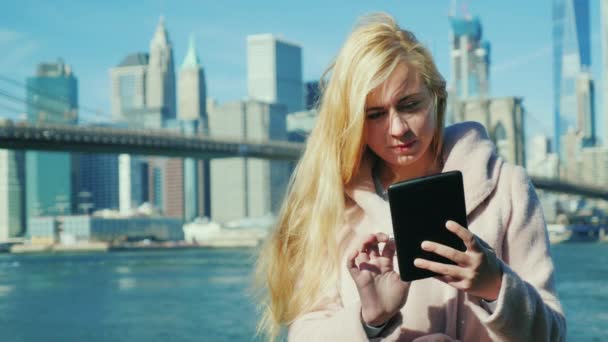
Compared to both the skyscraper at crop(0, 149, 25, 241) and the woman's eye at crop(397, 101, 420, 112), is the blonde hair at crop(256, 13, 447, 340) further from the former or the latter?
the skyscraper at crop(0, 149, 25, 241)

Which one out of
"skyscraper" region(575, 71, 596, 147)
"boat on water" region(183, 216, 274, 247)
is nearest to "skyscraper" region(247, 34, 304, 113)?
"skyscraper" region(575, 71, 596, 147)

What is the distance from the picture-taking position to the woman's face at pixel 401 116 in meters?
1.28

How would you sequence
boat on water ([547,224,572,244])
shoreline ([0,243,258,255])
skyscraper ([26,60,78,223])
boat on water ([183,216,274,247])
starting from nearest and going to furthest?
Result: shoreline ([0,243,258,255])
boat on water ([183,216,274,247])
boat on water ([547,224,572,244])
skyscraper ([26,60,78,223])

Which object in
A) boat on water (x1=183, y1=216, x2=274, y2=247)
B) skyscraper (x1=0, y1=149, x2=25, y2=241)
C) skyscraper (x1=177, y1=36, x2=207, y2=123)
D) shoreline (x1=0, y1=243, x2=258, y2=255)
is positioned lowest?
shoreline (x1=0, y1=243, x2=258, y2=255)

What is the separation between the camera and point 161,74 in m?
103

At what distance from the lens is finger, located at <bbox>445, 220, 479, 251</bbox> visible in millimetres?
1040

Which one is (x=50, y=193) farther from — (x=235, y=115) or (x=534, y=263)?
(x=534, y=263)

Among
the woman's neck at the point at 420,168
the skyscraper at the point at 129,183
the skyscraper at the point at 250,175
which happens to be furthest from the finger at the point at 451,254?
the skyscraper at the point at 129,183

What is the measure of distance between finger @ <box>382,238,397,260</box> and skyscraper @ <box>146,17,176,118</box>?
99.2 metres

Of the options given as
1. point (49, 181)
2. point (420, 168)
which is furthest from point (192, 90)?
point (420, 168)

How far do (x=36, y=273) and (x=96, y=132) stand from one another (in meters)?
4.47

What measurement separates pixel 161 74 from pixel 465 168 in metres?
104

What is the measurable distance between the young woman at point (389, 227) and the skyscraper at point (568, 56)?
422 feet

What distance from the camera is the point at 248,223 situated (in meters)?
53.6
